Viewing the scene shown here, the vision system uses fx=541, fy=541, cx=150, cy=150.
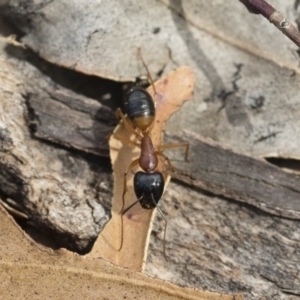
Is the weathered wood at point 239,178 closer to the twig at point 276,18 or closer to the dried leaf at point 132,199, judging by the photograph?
the dried leaf at point 132,199

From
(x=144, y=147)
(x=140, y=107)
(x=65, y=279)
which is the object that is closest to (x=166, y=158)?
(x=144, y=147)

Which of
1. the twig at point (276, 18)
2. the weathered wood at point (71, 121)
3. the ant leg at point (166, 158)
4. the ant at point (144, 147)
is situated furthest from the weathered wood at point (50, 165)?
the twig at point (276, 18)

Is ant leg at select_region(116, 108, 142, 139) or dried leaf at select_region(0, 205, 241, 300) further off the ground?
ant leg at select_region(116, 108, 142, 139)

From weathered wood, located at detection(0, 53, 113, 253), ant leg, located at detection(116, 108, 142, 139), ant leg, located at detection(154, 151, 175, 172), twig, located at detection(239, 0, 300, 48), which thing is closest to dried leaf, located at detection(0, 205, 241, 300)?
weathered wood, located at detection(0, 53, 113, 253)

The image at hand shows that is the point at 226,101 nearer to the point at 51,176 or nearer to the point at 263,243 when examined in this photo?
the point at 263,243

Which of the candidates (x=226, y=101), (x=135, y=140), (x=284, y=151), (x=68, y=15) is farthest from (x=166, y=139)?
(x=68, y=15)

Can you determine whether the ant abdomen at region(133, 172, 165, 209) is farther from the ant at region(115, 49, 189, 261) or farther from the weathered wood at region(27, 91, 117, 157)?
the weathered wood at region(27, 91, 117, 157)

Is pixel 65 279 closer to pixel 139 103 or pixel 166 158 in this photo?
pixel 166 158
